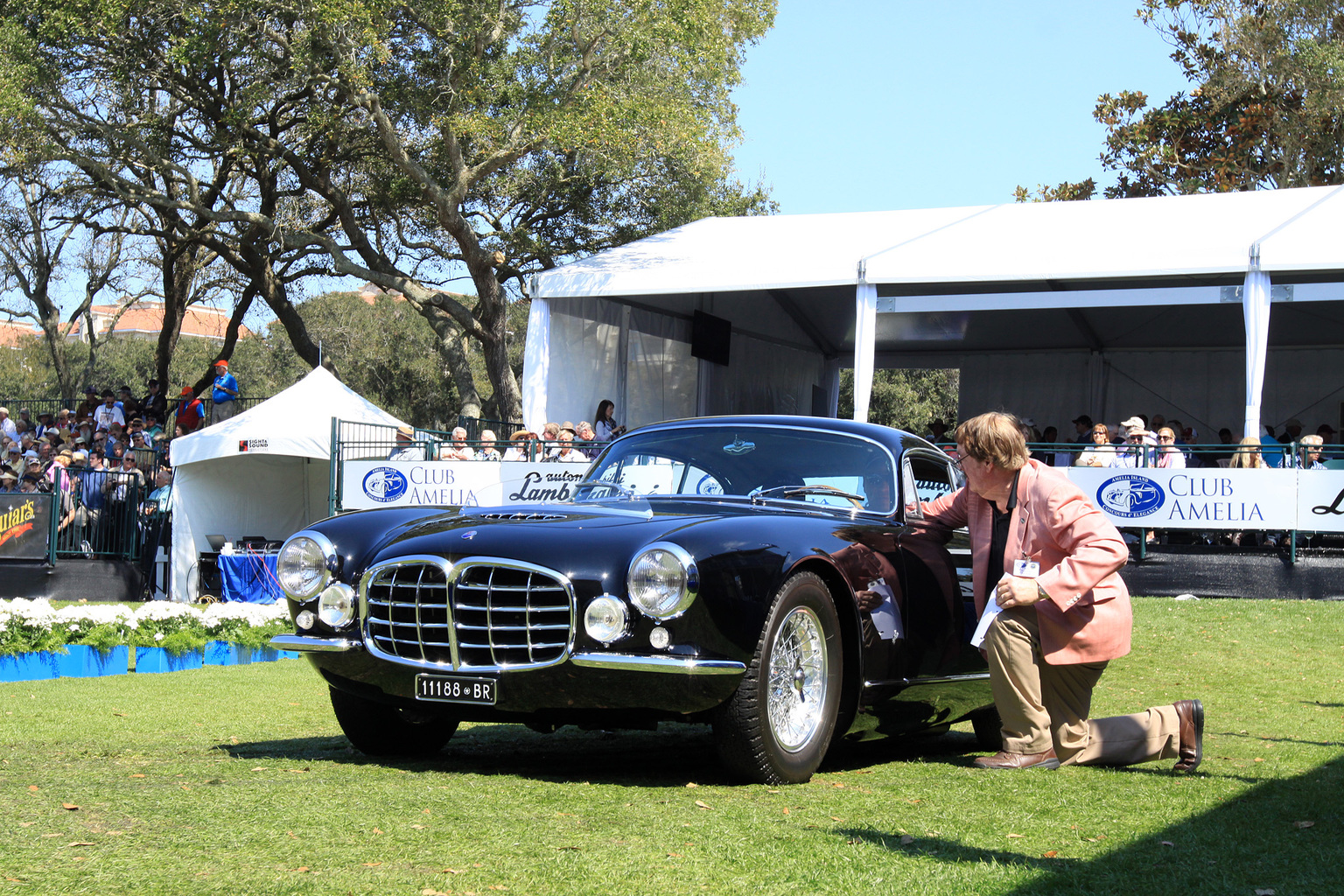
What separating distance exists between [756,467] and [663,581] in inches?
59.6

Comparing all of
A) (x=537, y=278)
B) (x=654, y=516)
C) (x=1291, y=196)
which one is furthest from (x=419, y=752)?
(x=1291, y=196)

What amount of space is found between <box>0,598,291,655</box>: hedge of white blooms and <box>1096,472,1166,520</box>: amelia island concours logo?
352 inches

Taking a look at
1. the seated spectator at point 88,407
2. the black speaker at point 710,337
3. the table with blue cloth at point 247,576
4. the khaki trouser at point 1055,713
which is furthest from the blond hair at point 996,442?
the seated spectator at point 88,407

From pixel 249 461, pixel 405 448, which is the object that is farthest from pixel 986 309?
pixel 249 461

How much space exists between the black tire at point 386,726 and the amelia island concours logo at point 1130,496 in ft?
35.1

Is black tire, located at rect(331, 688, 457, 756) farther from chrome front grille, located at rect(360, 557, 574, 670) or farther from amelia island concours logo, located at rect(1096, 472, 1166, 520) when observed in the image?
amelia island concours logo, located at rect(1096, 472, 1166, 520)

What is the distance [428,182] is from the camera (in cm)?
2297

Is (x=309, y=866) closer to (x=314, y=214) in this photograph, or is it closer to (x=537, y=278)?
(x=537, y=278)

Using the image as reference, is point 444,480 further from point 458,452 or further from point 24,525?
point 24,525

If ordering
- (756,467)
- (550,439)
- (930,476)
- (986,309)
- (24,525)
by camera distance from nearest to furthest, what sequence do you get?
(756,467), (930,476), (550,439), (986,309), (24,525)

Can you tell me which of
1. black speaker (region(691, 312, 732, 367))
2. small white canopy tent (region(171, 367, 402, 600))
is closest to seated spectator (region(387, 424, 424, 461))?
small white canopy tent (region(171, 367, 402, 600))

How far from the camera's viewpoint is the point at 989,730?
677cm

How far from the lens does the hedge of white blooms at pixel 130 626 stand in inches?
410

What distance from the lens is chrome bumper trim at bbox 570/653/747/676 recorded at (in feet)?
14.9
